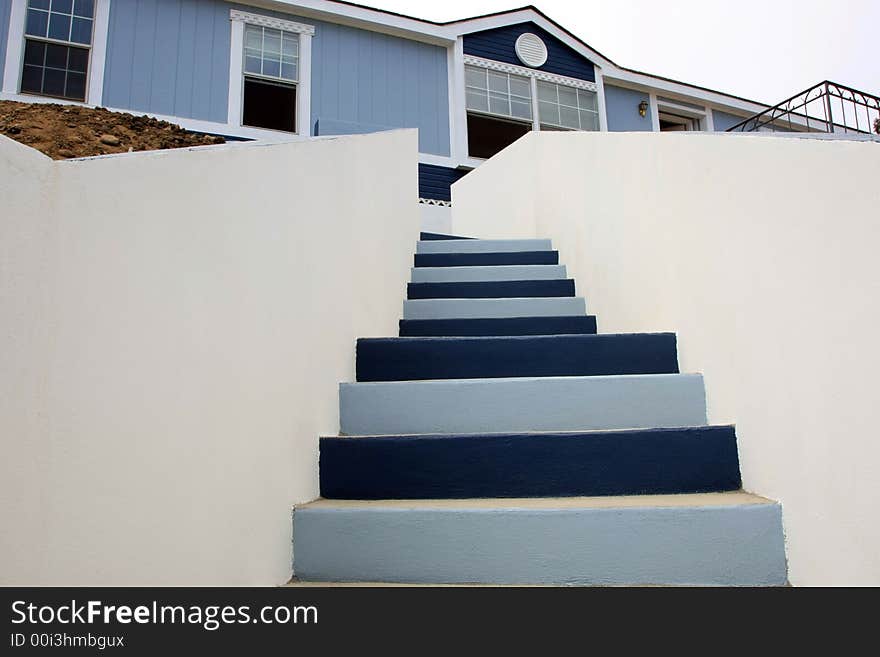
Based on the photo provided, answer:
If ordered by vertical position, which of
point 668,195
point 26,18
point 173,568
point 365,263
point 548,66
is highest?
point 548,66

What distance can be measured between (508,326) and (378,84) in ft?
15.8

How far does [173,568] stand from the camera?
0.98 meters

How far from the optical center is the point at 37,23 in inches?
204

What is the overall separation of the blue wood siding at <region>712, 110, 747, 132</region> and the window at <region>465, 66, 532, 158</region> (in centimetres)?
331

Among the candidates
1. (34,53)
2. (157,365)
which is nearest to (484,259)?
(157,365)

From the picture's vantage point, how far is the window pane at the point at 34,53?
202 inches

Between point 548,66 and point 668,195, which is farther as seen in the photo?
point 548,66

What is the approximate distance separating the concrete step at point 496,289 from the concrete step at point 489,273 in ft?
0.46

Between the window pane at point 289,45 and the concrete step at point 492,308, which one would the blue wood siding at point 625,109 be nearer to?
the window pane at point 289,45

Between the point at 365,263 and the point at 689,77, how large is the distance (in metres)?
8.01

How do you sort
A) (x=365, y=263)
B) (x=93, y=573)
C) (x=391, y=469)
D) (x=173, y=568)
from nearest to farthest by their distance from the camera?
(x=93, y=573) < (x=173, y=568) < (x=391, y=469) < (x=365, y=263)
